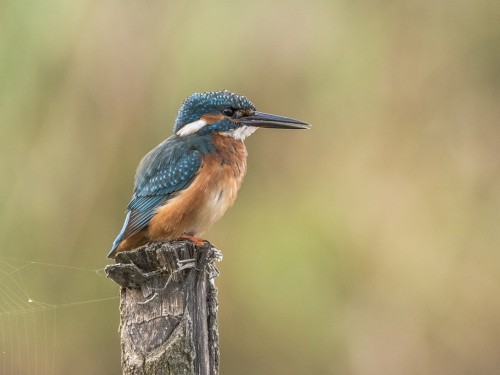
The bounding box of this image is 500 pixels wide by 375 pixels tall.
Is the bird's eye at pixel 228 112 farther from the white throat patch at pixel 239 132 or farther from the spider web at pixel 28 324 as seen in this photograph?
the spider web at pixel 28 324

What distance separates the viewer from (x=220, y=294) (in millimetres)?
4797

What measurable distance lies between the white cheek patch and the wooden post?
131 cm

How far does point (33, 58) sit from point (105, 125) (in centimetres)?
49

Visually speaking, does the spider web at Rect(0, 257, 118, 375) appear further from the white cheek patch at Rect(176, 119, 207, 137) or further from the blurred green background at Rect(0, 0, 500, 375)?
the white cheek patch at Rect(176, 119, 207, 137)

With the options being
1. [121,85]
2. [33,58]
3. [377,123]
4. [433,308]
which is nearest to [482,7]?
[377,123]

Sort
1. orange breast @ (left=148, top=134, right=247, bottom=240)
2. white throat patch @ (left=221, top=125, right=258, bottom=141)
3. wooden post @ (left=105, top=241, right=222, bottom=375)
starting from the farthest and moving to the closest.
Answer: white throat patch @ (left=221, top=125, right=258, bottom=141)
orange breast @ (left=148, top=134, right=247, bottom=240)
wooden post @ (left=105, top=241, right=222, bottom=375)

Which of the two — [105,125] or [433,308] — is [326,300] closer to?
[433,308]

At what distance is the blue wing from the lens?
3434mm

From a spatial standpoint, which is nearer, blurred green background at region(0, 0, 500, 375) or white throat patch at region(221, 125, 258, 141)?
white throat patch at region(221, 125, 258, 141)

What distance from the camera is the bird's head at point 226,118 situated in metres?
3.77

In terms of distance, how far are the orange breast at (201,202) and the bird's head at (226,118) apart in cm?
18

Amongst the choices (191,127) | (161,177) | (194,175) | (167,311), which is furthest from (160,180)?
(167,311)

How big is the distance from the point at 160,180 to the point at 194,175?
0.13 meters

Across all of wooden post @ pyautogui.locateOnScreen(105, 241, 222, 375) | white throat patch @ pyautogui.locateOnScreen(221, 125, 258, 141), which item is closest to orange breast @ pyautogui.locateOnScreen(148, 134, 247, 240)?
white throat patch @ pyautogui.locateOnScreen(221, 125, 258, 141)
